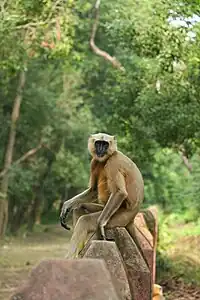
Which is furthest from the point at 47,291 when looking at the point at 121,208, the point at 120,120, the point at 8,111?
the point at 8,111

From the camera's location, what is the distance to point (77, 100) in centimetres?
2667

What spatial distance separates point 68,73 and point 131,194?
20.5m

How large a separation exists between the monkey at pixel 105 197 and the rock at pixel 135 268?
0.16m

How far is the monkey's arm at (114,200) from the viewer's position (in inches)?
217

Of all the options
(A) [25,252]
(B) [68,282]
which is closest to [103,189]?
(B) [68,282]

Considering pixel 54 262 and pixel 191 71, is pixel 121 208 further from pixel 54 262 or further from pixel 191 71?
pixel 191 71

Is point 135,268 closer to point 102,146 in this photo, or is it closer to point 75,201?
point 75,201

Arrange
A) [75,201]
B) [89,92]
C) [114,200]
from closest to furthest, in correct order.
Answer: [114,200], [75,201], [89,92]

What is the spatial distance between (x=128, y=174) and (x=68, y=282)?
3337mm

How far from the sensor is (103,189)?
5.80 m

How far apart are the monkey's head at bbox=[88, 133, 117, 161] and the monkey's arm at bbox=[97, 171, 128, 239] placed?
18 cm

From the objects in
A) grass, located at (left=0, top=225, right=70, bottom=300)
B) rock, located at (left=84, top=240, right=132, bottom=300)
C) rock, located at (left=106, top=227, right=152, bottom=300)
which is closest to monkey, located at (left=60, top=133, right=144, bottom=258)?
rock, located at (left=106, top=227, right=152, bottom=300)

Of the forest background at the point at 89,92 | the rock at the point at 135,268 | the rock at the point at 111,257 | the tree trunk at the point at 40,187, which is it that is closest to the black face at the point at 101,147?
the rock at the point at 135,268

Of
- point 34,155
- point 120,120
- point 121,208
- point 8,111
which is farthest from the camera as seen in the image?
point 34,155
